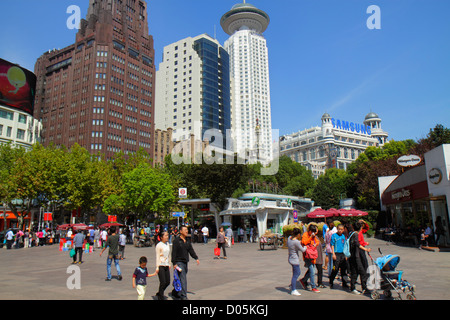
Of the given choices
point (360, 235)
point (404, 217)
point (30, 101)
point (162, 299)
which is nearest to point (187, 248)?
point (162, 299)

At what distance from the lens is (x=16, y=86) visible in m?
59.3

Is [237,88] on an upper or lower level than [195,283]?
upper

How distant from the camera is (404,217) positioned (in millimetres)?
27562

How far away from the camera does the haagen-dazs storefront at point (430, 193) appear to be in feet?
62.3

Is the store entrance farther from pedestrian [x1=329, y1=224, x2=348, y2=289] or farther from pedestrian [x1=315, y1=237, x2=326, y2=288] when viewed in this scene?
pedestrian [x1=315, y1=237, x2=326, y2=288]

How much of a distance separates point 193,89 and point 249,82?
63109mm

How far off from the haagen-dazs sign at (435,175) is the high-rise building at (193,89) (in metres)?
96.3

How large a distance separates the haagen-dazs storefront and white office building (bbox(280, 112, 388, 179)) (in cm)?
12238

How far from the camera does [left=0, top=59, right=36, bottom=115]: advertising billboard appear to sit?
56709 millimetres

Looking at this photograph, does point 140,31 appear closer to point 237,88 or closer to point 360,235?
point 237,88

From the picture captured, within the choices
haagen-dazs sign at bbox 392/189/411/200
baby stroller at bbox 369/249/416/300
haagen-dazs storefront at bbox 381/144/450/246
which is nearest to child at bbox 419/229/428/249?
haagen-dazs storefront at bbox 381/144/450/246

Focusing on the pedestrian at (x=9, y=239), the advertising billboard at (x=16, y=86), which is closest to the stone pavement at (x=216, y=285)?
the pedestrian at (x=9, y=239)

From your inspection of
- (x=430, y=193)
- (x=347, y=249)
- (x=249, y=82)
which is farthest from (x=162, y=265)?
(x=249, y=82)
